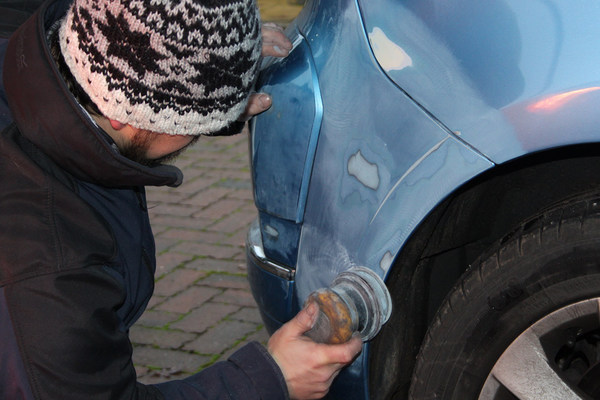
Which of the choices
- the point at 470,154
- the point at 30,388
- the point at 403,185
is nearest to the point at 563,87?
the point at 470,154

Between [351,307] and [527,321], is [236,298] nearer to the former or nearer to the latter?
[351,307]

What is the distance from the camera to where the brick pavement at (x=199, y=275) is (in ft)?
10.9

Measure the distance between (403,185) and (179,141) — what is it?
1.65 ft

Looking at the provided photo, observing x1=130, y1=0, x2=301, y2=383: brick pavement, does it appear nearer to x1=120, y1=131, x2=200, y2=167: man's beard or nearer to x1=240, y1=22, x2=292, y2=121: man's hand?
x1=240, y1=22, x2=292, y2=121: man's hand

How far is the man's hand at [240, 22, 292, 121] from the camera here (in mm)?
Answer: 2117

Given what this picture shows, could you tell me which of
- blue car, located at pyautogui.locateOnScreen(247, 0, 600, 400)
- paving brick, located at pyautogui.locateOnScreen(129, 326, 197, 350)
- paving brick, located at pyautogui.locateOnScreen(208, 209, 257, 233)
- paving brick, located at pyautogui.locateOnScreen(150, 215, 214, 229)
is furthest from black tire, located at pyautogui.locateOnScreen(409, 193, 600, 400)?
paving brick, located at pyautogui.locateOnScreen(150, 215, 214, 229)

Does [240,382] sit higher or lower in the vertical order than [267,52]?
lower

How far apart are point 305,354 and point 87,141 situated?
0.65 metres

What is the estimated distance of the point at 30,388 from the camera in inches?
62.0

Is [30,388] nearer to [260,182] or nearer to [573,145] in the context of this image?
[260,182]

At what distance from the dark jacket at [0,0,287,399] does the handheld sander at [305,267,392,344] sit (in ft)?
1.40

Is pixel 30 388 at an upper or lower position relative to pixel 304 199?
lower

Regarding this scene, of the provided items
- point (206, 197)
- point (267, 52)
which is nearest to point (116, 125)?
point (267, 52)

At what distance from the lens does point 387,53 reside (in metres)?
1.89
